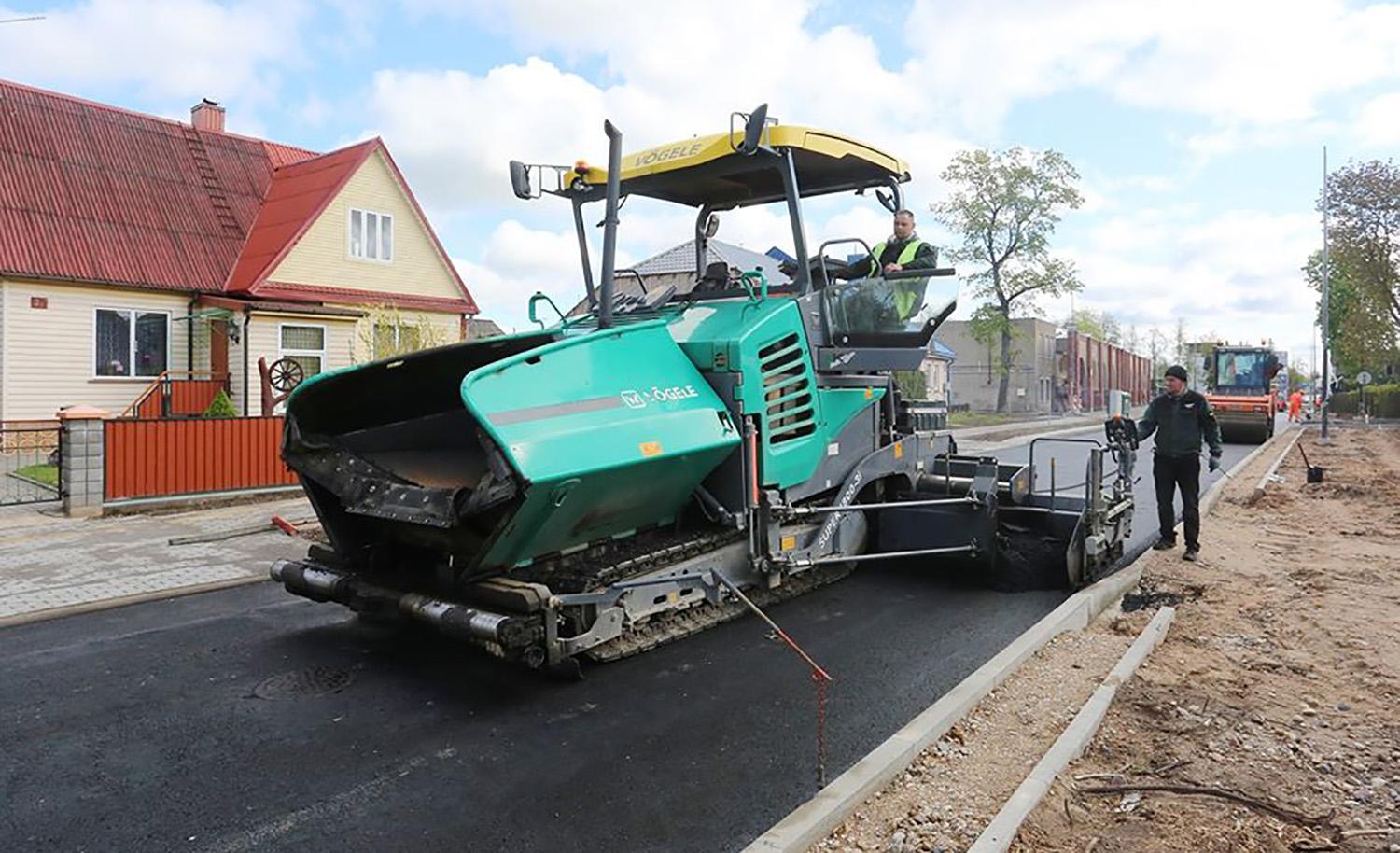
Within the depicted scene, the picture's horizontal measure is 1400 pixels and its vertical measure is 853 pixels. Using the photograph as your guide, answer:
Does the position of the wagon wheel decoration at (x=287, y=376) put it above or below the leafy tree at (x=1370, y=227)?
below

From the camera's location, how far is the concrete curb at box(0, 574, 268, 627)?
608 cm

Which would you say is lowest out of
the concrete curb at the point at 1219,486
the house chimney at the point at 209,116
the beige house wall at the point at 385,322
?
the concrete curb at the point at 1219,486

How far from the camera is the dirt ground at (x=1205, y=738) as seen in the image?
10.6ft

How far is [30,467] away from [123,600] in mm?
8060

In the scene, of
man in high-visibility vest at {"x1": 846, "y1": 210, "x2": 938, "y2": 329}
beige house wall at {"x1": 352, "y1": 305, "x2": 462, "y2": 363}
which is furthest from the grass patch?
man in high-visibility vest at {"x1": 846, "y1": 210, "x2": 938, "y2": 329}

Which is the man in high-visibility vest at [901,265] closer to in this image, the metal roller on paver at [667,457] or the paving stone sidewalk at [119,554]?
the metal roller on paver at [667,457]

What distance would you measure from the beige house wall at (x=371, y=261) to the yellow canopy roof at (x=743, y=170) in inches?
542

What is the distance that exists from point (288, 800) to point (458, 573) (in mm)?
1440

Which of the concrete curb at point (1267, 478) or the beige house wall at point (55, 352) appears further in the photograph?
the beige house wall at point (55, 352)

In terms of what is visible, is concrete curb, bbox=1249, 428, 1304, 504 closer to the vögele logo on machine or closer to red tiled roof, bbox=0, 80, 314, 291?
the vögele logo on machine

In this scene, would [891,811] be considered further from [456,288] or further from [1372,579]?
[456,288]

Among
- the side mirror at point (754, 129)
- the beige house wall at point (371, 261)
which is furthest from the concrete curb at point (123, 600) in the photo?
the beige house wall at point (371, 261)

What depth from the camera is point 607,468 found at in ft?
14.1

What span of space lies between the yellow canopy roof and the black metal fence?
7.38 metres
